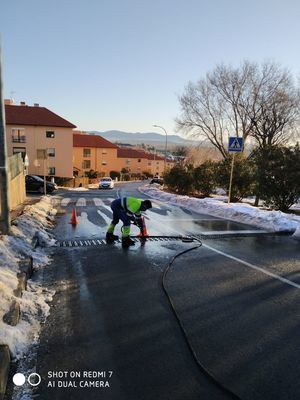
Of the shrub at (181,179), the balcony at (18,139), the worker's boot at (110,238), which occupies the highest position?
the balcony at (18,139)

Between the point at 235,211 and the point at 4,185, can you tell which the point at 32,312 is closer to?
the point at 4,185

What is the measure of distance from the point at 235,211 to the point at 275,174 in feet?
11.0

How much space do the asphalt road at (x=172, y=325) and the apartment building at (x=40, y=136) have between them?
155ft

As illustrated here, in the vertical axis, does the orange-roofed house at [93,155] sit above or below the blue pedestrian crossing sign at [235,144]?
below

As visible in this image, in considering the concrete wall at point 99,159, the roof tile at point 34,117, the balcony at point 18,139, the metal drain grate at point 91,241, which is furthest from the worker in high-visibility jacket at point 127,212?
the concrete wall at point 99,159

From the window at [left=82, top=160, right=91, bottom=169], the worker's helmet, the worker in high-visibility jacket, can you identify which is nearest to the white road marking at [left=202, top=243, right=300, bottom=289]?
the worker's helmet

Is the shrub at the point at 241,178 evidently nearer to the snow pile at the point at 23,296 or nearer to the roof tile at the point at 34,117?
the snow pile at the point at 23,296

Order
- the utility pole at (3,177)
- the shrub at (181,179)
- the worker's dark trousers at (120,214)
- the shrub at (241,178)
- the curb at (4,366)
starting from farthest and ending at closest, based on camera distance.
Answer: the shrub at (181,179)
the shrub at (241,178)
the worker's dark trousers at (120,214)
the utility pole at (3,177)
the curb at (4,366)

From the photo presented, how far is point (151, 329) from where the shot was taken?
4.49 meters

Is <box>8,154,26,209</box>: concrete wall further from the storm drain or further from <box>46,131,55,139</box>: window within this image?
<box>46,131,55,139</box>: window

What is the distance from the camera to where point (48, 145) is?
5428 cm

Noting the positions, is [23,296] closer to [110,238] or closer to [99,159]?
[110,238]

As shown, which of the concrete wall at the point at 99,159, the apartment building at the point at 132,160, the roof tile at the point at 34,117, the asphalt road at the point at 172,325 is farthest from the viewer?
the apartment building at the point at 132,160

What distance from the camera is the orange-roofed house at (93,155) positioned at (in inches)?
3457
